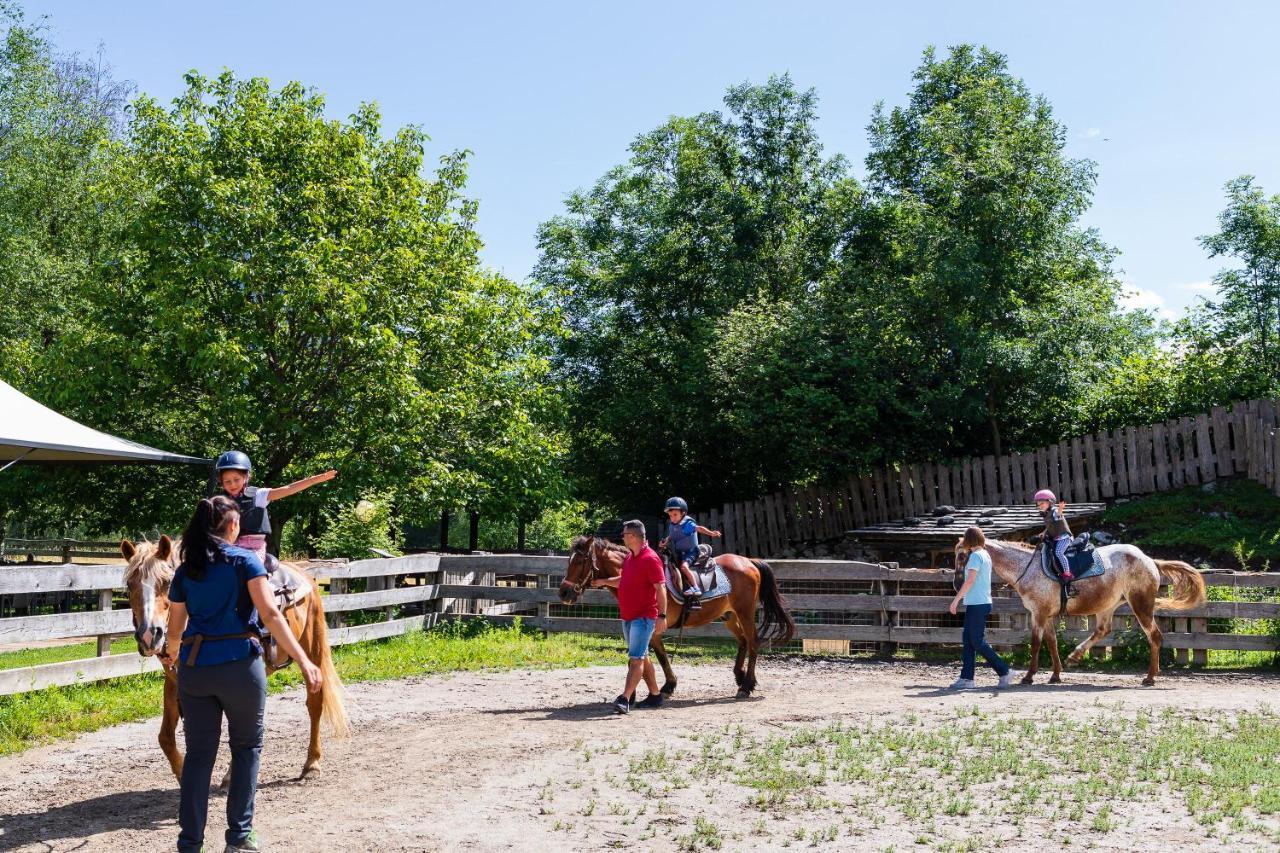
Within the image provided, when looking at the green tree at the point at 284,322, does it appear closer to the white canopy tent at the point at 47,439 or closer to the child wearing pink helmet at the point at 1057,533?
the white canopy tent at the point at 47,439

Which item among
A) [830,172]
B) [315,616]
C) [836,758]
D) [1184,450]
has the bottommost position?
[836,758]

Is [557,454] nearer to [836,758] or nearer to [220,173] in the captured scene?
[220,173]

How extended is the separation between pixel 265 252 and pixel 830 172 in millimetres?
19940

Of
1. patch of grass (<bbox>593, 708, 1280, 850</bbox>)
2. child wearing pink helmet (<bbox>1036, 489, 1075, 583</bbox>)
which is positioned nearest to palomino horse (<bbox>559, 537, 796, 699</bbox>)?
patch of grass (<bbox>593, 708, 1280, 850</bbox>)

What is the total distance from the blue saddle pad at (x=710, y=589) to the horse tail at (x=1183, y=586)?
5.87 meters

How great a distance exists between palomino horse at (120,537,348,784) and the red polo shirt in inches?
127

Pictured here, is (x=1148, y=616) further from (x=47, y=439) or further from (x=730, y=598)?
(x=47, y=439)

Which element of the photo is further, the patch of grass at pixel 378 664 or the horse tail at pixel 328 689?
the patch of grass at pixel 378 664

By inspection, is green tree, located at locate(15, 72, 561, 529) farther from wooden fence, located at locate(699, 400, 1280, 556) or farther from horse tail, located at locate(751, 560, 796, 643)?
horse tail, located at locate(751, 560, 796, 643)

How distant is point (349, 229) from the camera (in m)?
19.2

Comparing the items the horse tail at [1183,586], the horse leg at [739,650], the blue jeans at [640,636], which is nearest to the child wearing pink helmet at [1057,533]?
the horse tail at [1183,586]

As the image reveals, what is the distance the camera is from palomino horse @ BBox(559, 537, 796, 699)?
35.7 ft

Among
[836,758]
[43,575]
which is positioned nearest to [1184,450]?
[836,758]

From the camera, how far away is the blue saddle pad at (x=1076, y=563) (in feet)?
41.4
